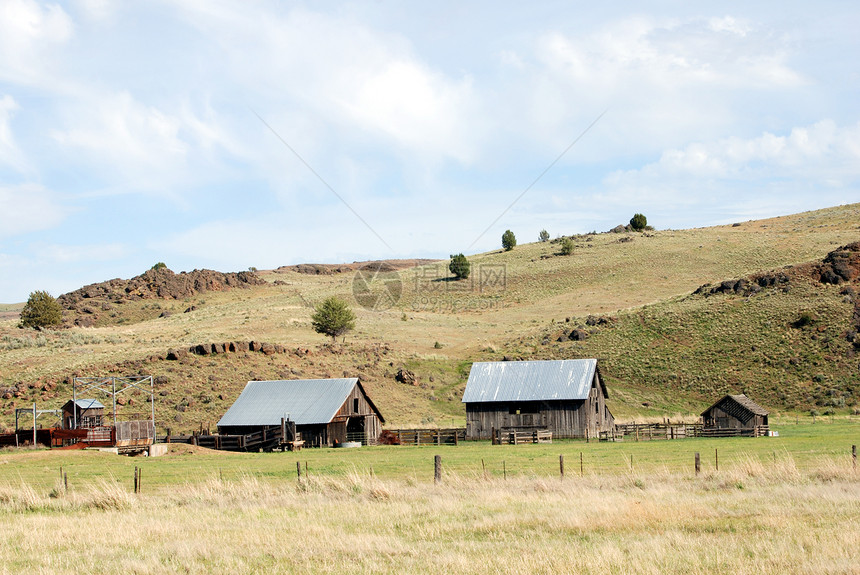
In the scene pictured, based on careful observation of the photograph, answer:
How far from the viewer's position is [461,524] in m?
15.7

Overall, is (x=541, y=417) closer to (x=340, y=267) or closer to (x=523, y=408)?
(x=523, y=408)

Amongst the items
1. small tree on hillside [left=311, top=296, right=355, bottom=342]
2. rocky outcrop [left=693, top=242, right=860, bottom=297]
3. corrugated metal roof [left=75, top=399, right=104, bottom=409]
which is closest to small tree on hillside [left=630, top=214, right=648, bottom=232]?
rocky outcrop [left=693, top=242, right=860, bottom=297]

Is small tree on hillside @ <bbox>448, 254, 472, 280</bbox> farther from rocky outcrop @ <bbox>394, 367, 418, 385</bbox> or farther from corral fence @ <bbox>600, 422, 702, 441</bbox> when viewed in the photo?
corral fence @ <bbox>600, 422, 702, 441</bbox>

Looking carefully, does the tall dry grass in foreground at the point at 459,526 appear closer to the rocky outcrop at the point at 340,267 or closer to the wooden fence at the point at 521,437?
the wooden fence at the point at 521,437

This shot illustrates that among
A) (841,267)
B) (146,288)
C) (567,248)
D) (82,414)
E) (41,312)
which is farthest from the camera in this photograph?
(567,248)

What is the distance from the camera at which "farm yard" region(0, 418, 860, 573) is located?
12.2 m

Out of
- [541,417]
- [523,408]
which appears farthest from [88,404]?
[541,417]

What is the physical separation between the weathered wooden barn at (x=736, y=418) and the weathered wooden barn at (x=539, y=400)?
5.89 metres

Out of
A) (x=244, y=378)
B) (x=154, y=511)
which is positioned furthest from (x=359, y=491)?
(x=244, y=378)

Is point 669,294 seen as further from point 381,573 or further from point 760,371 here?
point 381,573

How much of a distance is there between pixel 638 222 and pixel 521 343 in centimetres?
8113

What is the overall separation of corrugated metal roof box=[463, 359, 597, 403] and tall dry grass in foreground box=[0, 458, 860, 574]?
85.0 ft

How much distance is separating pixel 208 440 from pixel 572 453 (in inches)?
818

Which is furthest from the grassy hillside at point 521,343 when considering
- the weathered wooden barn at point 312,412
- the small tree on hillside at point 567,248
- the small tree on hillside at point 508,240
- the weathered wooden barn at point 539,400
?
the small tree on hillside at point 508,240
